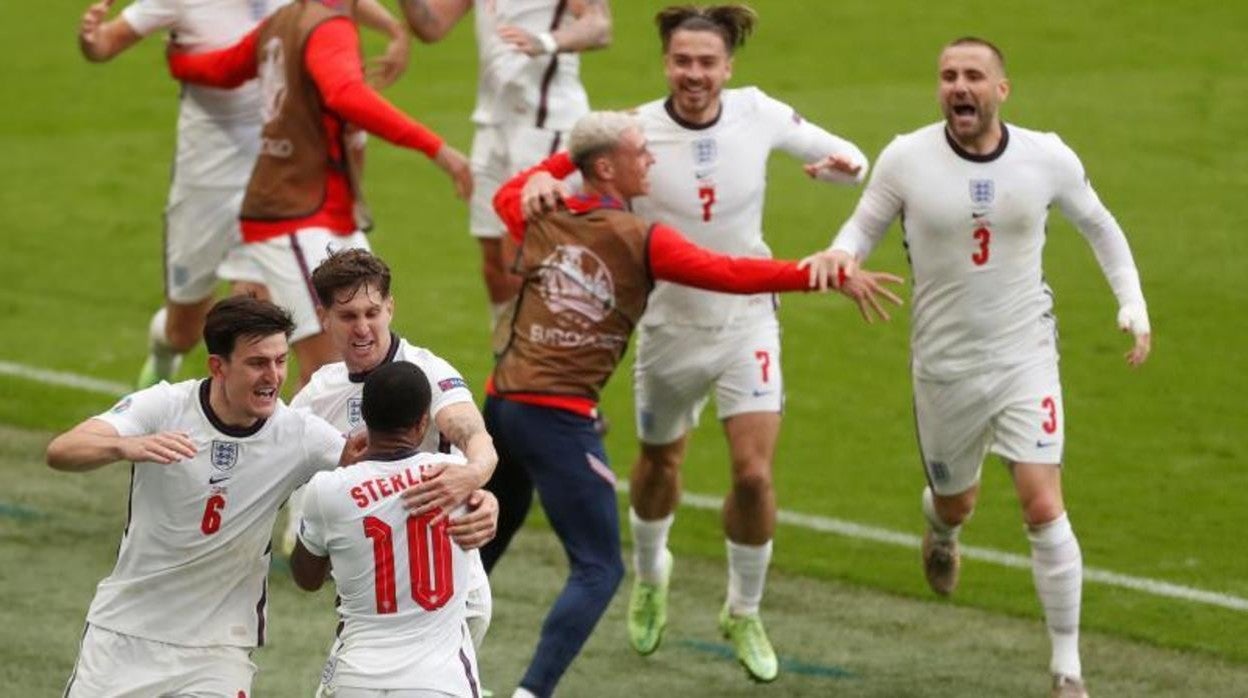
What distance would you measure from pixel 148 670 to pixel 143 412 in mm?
770

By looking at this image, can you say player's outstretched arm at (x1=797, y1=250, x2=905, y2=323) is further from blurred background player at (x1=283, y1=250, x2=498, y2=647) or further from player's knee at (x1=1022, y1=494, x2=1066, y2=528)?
blurred background player at (x1=283, y1=250, x2=498, y2=647)

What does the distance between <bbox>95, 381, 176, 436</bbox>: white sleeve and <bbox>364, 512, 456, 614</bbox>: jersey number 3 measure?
2.55ft

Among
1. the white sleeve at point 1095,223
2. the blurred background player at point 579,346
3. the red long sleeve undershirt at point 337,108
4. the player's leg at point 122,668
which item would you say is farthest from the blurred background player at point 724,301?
the player's leg at point 122,668

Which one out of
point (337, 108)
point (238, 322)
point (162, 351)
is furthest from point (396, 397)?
point (162, 351)

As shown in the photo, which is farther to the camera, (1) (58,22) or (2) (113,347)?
(1) (58,22)

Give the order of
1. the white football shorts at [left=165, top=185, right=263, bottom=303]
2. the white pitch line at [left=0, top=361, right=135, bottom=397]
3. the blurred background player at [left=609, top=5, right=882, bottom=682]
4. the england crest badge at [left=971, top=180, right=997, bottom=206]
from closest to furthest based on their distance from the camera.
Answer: the england crest badge at [left=971, top=180, right=997, bottom=206] → the blurred background player at [left=609, top=5, right=882, bottom=682] → the white football shorts at [left=165, top=185, right=263, bottom=303] → the white pitch line at [left=0, top=361, right=135, bottom=397]

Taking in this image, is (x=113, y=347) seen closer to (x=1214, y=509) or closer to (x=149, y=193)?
(x=149, y=193)

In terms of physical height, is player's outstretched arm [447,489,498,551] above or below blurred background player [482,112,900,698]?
above

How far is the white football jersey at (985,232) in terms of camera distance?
10.0m

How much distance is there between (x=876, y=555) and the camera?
12398 mm

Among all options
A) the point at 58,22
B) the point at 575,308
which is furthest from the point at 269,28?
the point at 58,22

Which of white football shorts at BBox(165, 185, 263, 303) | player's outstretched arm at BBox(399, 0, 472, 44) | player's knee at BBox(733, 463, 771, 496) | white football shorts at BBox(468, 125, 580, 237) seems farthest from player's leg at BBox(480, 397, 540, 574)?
white football shorts at BBox(468, 125, 580, 237)

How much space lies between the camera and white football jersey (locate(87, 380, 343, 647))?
7.77 metres

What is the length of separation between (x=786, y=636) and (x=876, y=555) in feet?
4.29
